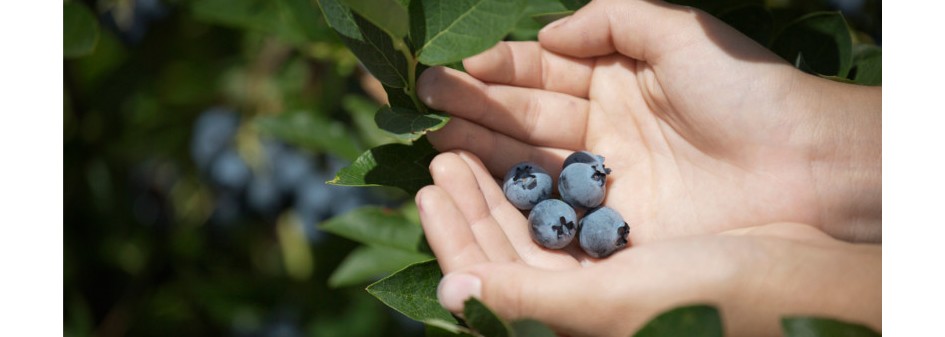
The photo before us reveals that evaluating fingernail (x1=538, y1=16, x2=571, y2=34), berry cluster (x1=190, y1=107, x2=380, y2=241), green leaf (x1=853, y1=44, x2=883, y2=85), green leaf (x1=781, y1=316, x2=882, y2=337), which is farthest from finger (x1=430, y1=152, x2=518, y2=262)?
berry cluster (x1=190, y1=107, x2=380, y2=241)

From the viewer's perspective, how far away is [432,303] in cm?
111

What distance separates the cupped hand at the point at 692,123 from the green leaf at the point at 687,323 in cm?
50

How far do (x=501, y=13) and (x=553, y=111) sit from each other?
1.42 ft

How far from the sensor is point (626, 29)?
1386mm

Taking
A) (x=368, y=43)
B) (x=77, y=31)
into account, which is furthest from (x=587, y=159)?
(x=77, y=31)

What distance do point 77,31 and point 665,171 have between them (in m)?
1.06

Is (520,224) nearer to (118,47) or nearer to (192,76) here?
(192,76)

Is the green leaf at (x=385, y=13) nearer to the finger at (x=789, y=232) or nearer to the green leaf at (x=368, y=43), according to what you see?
the green leaf at (x=368, y=43)

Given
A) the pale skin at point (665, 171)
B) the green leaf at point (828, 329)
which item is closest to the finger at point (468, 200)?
the pale skin at point (665, 171)

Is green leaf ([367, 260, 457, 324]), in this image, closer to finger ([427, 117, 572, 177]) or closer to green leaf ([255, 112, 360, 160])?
finger ([427, 117, 572, 177])

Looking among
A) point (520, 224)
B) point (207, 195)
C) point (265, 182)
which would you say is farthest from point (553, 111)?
point (207, 195)

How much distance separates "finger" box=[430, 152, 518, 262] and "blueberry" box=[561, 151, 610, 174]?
0.21 metres

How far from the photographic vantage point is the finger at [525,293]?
1022 millimetres

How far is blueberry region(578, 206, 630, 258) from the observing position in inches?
49.3
